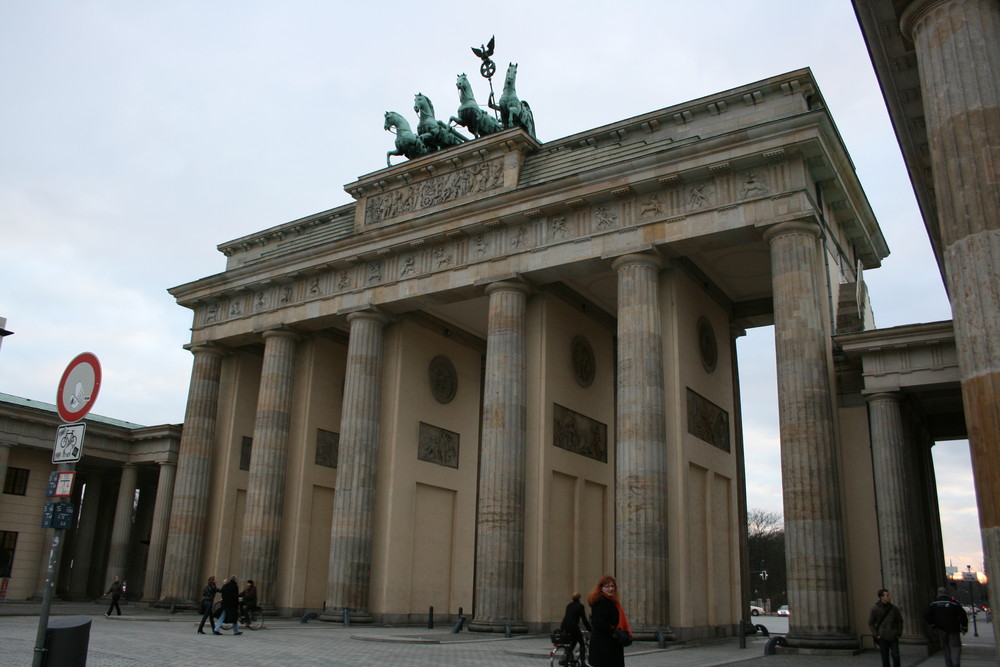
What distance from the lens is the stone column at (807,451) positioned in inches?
734

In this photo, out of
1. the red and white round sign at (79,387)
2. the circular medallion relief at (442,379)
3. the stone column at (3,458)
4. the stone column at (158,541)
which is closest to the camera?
the red and white round sign at (79,387)

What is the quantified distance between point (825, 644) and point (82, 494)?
3782 centimetres

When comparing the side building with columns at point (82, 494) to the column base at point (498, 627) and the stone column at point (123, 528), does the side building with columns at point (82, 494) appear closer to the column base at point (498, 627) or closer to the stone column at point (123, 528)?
the stone column at point (123, 528)

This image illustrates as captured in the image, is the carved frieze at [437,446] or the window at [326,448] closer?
the carved frieze at [437,446]

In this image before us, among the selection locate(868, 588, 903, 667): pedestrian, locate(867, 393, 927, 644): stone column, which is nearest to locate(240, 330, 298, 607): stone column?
locate(867, 393, 927, 644): stone column

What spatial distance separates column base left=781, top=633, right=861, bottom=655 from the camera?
18125 millimetres

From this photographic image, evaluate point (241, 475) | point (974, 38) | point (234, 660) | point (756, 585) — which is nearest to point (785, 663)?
point (234, 660)

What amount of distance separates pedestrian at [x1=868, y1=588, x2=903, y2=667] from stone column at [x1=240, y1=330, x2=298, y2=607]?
21288 millimetres

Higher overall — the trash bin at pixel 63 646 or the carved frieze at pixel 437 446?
the carved frieze at pixel 437 446

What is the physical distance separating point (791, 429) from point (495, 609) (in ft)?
30.4

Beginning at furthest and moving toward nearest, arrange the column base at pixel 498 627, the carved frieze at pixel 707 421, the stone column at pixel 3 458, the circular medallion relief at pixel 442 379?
the stone column at pixel 3 458 < the circular medallion relief at pixel 442 379 < the carved frieze at pixel 707 421 < the column base at pixel 498 627

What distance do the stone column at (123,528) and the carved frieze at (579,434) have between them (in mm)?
21499

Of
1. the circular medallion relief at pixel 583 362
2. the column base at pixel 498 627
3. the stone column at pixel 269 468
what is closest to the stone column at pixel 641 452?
the column base at pixel 498 627

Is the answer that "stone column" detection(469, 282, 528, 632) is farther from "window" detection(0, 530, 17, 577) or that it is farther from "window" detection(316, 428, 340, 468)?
"window" detection(0, 530, 17, 577)
